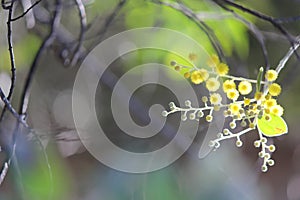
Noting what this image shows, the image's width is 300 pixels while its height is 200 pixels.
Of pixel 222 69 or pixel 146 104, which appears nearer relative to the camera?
pixel 222 69

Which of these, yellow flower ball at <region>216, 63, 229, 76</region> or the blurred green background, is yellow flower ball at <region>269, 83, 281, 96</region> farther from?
Result: the blurred green background

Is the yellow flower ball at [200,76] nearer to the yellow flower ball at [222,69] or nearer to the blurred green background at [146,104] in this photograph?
the yellow flower ball at [222,69]

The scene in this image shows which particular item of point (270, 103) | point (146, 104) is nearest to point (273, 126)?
point (270, 103)

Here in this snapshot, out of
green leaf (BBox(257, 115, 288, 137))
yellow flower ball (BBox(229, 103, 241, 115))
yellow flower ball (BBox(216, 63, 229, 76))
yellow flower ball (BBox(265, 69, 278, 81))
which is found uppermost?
yellow flower ball (BBox(216, 63, 229, 76))

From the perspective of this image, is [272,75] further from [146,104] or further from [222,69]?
[146,104]

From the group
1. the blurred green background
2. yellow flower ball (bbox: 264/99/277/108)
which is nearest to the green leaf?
yellow flower ball (bbox: 264/99/277/108)

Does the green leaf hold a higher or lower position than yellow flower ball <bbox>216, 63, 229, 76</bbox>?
lower

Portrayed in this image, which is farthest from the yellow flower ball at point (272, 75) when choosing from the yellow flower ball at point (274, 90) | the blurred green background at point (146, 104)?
the blurred green background at point (146, 104)

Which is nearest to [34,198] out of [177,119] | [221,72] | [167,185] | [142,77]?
[167,185]
